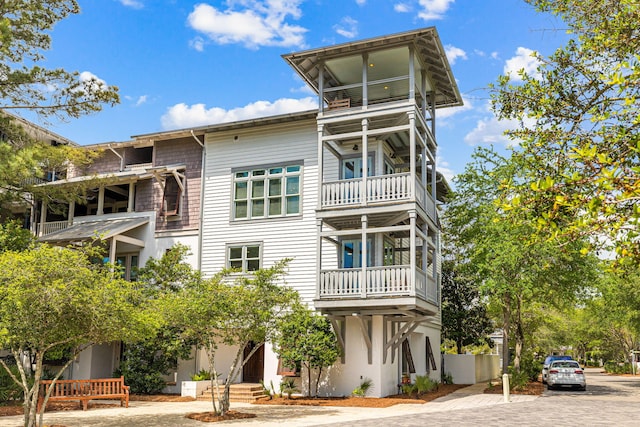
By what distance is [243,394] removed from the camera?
22.4m

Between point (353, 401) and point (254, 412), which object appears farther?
point (353, 401)

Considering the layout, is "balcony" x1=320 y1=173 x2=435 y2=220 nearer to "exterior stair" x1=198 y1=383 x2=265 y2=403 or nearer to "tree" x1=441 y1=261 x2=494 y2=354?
"exterior stair" x1=198 y1=383 x2=265 y2=403

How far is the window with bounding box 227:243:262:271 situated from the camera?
24953 millimetres

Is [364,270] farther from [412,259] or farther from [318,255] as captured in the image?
[318,255]

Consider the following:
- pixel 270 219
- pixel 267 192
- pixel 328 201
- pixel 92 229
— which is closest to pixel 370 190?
pixel 328 201

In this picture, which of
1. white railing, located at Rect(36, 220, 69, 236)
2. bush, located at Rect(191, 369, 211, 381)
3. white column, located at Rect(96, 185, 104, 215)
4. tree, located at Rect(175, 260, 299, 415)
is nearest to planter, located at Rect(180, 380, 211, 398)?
bush, located at Rect(191, 369, 211, 381)

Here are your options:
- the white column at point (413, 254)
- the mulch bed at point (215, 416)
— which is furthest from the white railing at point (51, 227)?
the white column at point (413, 254)

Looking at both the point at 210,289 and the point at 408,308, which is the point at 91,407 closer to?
the point at 210,289


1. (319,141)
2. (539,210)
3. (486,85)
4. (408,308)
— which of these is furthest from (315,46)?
(539,210)

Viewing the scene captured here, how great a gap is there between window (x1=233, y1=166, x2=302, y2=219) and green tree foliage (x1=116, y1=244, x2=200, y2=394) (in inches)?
133

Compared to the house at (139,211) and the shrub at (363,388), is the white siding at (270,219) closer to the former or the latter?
the house at (139,211)

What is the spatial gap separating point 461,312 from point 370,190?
14.6 metres

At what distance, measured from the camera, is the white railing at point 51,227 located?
28.7 metres

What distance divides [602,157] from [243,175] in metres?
21.2
